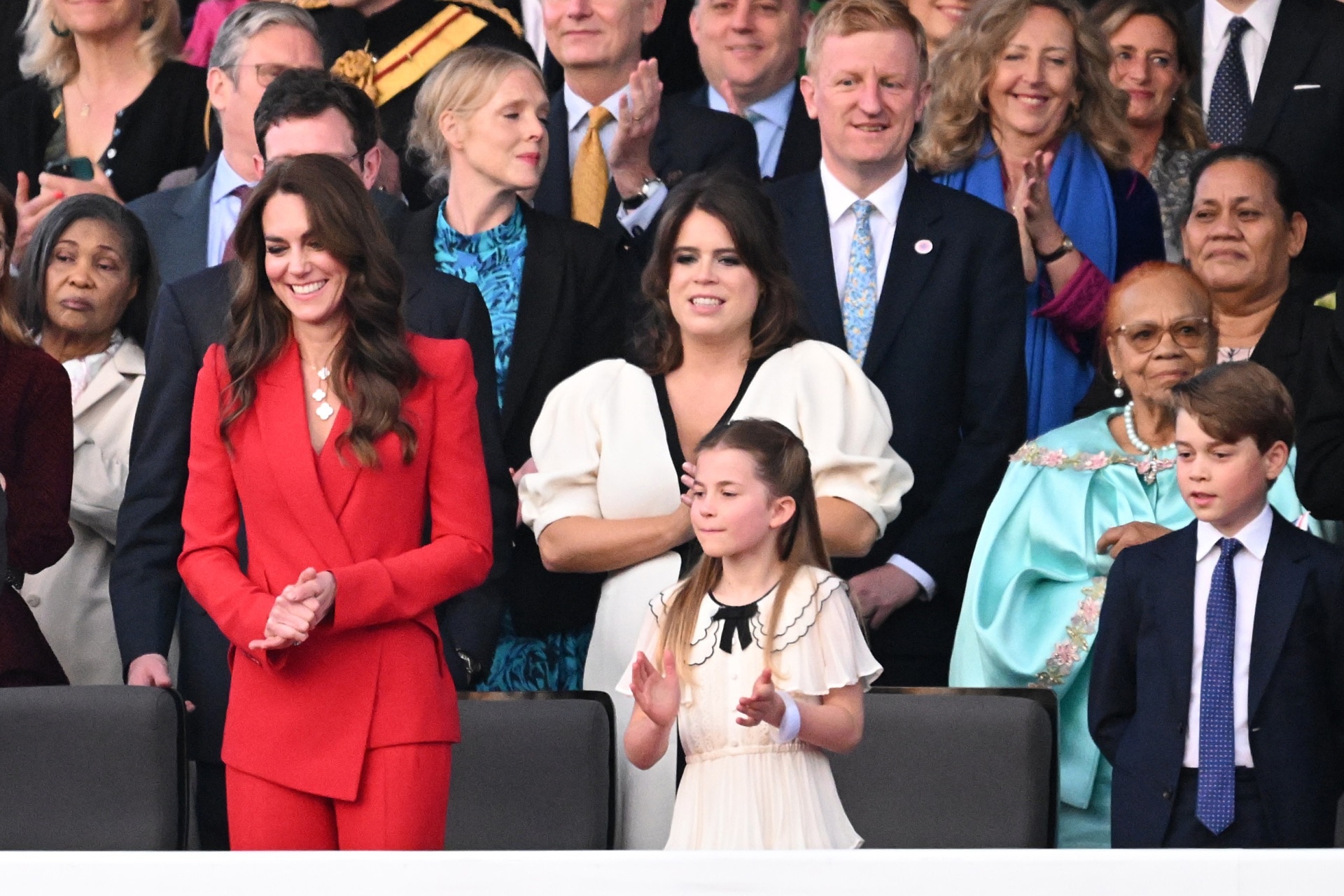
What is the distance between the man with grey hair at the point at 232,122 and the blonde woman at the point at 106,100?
1.42ft

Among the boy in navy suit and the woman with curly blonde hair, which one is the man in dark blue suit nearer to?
the woman with curly blonde hair

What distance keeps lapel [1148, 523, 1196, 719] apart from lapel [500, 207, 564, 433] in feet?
4.61

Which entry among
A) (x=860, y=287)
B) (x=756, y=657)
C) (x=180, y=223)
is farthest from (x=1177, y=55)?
(x=756, y=657)

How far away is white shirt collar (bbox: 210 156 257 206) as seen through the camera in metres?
4.79

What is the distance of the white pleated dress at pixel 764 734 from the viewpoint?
3.09 metres

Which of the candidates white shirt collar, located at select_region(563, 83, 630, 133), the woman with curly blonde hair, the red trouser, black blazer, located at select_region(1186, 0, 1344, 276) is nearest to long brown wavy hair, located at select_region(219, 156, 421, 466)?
the red trouser

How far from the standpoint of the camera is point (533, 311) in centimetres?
446

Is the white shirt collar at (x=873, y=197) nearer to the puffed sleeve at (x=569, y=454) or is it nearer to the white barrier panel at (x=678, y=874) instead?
the puffed sleeve at (x=569, y=454)

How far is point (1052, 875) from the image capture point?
221cm

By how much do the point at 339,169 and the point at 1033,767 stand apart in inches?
63.6

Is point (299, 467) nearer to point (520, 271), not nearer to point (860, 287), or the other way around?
point (520, 271)

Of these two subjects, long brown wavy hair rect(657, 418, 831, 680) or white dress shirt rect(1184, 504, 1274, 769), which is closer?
Answer: long brown wavy hair rect(657, 418, 831, 680)

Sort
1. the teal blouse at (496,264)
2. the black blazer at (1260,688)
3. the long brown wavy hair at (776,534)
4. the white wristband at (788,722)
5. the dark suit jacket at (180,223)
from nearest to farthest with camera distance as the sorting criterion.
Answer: the white wristband at (788,722) → the long brown wavy hair at (776,534) → the black blazer at (1260,688) → the teal blouse at (496,264) → the dark suit jacket at (180,223)

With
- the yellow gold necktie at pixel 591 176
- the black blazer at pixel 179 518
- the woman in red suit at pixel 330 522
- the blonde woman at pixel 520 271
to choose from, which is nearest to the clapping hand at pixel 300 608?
the woman in red suit at pixel 330 522
